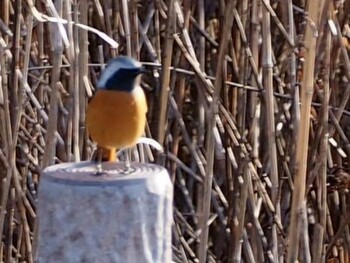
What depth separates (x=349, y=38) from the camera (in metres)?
2.63

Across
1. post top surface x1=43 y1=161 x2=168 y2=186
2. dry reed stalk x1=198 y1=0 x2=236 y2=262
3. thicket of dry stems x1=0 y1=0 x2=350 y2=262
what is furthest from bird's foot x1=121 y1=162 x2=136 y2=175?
dry reed stalk x1=198 y1=0 x2=236 y2=262

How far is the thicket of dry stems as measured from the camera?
1.97 meters

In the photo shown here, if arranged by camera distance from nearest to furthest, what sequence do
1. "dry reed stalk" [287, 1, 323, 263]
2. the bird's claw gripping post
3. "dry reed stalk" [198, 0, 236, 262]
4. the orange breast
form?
the bird's claw gripping post < the orange breast < "dry reed stalk" [287, 1, 323, 263] < "dry reed stalk" [198, 0, 236, 262]

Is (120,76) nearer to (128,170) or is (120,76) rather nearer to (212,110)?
(128,170)

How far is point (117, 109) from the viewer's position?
1486 mm

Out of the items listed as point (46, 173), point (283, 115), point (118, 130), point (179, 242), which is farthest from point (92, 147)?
point (46, 173)

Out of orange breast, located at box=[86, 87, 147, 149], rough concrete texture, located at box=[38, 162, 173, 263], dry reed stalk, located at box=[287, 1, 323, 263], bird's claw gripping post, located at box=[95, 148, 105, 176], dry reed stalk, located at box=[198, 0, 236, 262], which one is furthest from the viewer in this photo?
dry reed stalk, located at box=[198, 0, 236, 262]

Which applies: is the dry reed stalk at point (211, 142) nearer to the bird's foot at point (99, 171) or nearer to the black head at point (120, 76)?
the black head at point (120, 76)

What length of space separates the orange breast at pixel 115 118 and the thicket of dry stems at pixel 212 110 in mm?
353

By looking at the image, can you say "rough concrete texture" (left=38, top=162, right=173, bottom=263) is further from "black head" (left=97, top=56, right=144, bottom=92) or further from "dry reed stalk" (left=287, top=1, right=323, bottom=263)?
"dry reed stalk" (left=287, top=1, right=323, bottom=263)

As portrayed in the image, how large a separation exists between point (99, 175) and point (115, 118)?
0.32 m

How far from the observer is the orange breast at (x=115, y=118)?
57.7 inches

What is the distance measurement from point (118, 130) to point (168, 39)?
1.77 ft

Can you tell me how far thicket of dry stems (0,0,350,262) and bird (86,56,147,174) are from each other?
0.33 m
